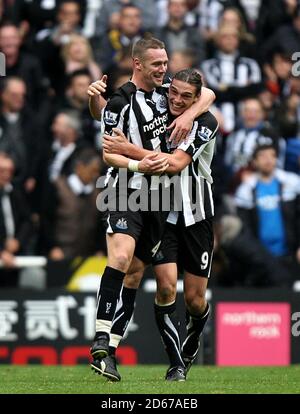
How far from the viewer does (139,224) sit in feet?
32.1

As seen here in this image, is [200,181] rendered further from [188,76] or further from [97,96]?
[97,96]

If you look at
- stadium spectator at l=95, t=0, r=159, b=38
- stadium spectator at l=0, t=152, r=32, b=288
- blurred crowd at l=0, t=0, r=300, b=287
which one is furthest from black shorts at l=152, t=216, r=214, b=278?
stadium spectator at l=95, t=0, r=159, b=38

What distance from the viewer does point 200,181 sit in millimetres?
10289

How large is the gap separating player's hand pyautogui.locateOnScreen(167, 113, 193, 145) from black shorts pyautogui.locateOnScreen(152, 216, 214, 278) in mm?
700

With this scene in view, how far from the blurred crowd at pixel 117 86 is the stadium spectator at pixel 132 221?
4848mm

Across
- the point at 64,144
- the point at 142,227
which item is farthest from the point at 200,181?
the point at 64,144

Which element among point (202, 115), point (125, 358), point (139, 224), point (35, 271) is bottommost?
point (125, 358)

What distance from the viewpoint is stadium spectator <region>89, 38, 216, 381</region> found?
9.55m

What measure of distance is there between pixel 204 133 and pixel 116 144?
0.76 metres

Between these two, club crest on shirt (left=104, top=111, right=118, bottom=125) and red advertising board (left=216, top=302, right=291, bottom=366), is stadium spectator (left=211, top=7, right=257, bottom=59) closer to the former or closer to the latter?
red advertising board (left=216, top=302, right=291, bottom=366)
